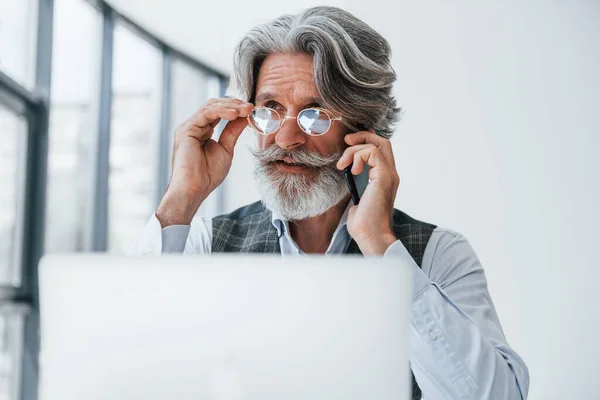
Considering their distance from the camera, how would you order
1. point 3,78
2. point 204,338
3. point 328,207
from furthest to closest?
1. point 3,78
2. point 328,207
3. point 204,338

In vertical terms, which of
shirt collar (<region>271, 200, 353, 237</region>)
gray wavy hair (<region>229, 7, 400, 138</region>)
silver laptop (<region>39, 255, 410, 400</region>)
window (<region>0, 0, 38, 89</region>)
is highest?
window (<region>0, 0, 38, 89</region>)

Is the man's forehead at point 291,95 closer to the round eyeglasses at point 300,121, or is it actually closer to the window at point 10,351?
the round eyeglasses at point 300,121

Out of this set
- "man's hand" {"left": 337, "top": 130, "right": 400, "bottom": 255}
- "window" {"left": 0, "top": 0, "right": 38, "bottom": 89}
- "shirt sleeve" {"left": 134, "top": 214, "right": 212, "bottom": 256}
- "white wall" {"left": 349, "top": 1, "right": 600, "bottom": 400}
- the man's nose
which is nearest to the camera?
"man's hand" {"left": 337, "top": 130, "right": 400, "bottom": 255}

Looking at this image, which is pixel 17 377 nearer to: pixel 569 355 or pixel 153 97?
pixel 153 97

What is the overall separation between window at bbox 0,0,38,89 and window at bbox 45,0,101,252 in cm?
17

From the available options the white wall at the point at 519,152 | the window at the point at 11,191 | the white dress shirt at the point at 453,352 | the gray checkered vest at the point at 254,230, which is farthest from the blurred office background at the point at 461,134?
the white dress shirt at the point at 453,352

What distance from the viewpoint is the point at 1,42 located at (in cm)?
355

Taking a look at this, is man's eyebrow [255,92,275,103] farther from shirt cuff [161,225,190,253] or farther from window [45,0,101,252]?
window [45,0,101,252]

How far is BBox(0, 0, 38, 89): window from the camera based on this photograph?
11.8ft

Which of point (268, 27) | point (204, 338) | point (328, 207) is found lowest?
point (204, 338)

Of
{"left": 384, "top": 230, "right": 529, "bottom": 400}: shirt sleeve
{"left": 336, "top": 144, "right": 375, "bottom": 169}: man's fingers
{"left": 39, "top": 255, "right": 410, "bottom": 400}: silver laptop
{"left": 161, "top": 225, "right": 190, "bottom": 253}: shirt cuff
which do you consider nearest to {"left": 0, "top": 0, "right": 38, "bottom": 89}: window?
{"left": 161, "top": 225, "right": 190, "bottom": 253}: shirt cuff

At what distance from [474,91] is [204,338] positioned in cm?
500

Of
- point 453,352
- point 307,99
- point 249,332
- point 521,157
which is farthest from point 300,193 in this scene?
point 521,157

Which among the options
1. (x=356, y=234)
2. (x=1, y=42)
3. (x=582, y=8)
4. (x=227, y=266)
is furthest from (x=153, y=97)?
(x=227, y=266)
